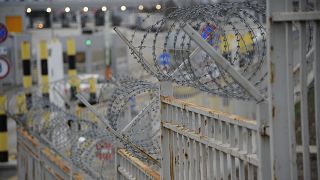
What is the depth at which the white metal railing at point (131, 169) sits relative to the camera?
6.33 metres

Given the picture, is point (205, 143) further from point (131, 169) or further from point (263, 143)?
point (131, 169)

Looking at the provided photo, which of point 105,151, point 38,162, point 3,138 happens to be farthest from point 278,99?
point 3,138

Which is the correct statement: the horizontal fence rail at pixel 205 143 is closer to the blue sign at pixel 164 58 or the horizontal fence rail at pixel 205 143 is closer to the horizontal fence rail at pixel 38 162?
the blue sign at pixel 164 58

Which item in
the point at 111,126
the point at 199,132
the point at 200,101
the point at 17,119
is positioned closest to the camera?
the point at 199,132

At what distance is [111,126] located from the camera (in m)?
6.98

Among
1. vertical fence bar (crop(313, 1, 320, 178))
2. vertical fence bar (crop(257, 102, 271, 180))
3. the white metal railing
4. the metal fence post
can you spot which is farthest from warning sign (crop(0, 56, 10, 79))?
vertical fence bar (crop(313, 1, 320, 178))

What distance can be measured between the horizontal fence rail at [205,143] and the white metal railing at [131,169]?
1.39 feet

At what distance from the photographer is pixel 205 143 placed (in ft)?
16.1

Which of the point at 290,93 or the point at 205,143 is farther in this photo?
the point at 205,143

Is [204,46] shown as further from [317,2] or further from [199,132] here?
[199,132]

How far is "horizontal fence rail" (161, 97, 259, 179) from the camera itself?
168 inches

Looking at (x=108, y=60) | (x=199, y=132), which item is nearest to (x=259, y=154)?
(x=199, y=132)

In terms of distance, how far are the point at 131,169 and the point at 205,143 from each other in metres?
2.34

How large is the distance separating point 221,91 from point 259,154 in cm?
60
